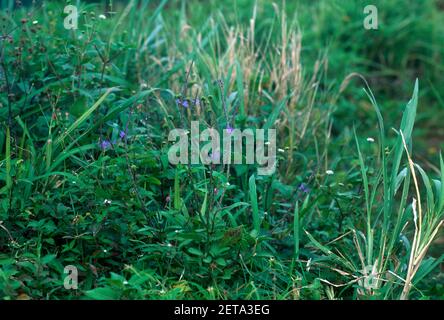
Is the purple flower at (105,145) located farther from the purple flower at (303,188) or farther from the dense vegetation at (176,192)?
the purple flower at (303,188)

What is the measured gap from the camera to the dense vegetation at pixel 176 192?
2.76 metres

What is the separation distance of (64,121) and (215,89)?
0.89 meters

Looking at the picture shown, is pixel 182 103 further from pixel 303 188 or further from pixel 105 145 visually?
pixel 303 188

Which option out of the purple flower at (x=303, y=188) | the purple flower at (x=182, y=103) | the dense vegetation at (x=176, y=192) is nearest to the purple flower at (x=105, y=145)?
the dense vegetation at (x=176, y=192)

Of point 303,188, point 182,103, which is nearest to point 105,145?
point 182,103

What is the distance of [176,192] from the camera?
9.47 feet

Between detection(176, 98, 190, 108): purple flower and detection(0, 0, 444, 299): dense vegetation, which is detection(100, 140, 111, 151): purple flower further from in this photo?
detection(176, 98, 190, 108): purple flower

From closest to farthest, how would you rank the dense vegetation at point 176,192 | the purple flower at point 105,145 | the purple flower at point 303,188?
the dense vegetation at point 176,192, the purple flower at point 105,145, the purple flower at point 303,188

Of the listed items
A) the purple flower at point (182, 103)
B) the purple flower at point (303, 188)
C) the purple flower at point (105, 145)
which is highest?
the purple flower at point (182, 103)

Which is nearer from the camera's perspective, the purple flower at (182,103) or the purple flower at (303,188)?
the purple flower at (182,103)

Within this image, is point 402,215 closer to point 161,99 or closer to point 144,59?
point 161,99

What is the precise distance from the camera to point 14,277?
8.64 ft

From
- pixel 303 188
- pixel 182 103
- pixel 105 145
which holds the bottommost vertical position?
→ pixel 303 188

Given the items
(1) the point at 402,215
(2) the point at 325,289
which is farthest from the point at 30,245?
(1) the point at 402,215
